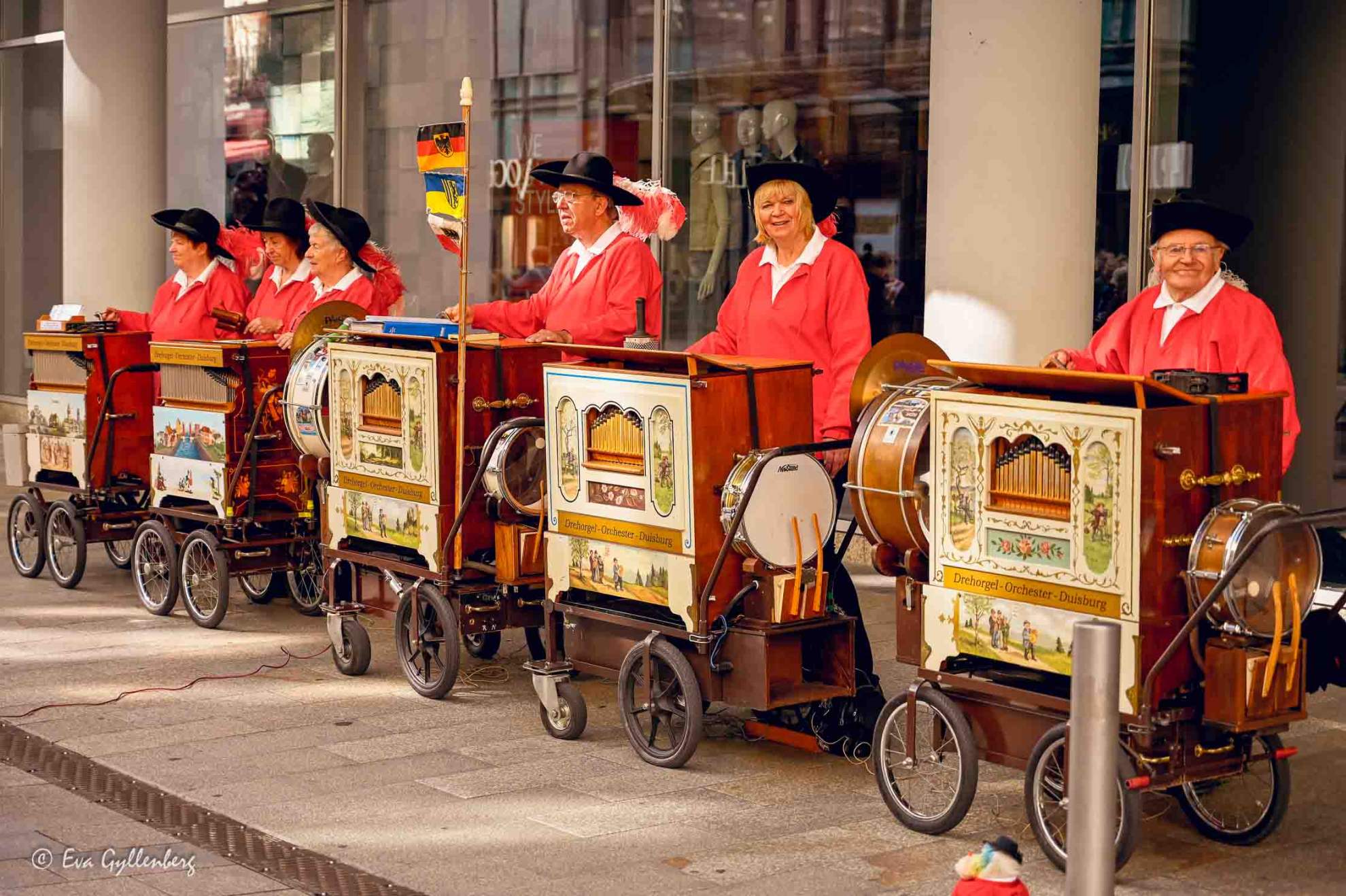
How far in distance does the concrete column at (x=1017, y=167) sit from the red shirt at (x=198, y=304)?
3.23 m

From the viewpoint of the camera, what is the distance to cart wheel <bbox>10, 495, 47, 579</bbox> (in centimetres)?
845

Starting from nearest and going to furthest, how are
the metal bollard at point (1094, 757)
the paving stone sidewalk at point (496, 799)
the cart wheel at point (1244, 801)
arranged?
1. the metal bollard at point (1094, 757)
2. the paving stone sidewalk at point (496, 799)
3. the cart wheel at point (1244, 801)

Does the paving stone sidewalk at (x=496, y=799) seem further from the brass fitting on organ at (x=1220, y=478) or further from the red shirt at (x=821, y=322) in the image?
the red shirt at (x=821, y=322)

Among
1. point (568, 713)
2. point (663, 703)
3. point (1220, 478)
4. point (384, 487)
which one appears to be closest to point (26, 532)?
point (384, 487)

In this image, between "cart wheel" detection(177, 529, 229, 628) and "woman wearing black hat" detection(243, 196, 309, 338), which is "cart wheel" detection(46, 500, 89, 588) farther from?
"woman wearing black hat" detection(243, 196, 309, 338)

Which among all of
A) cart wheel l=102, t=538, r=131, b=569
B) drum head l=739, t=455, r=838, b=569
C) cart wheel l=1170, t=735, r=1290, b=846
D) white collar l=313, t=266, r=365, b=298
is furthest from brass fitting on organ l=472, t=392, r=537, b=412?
cart wheel l=102, t=538, r=131, b=569

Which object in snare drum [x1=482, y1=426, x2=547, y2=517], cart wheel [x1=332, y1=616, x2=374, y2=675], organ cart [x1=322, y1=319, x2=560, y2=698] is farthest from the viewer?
cart wheel [x1=332, y1=616, x2=374, y2=675]

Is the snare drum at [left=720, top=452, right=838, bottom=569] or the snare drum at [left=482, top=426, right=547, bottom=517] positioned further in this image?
the snare drum at [left=482, top=426, right=547, bottom=517]

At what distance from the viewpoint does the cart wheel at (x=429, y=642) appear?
597 centimetres

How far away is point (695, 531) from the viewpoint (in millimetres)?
4996

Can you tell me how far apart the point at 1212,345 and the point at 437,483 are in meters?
2.51

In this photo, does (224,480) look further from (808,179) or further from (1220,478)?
(1220,478)

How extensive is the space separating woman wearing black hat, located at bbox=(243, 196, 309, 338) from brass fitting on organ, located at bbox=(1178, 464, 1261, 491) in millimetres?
4589

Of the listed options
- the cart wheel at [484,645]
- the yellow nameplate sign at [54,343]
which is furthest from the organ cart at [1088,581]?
the yellow nameplate sign at [54,343]
